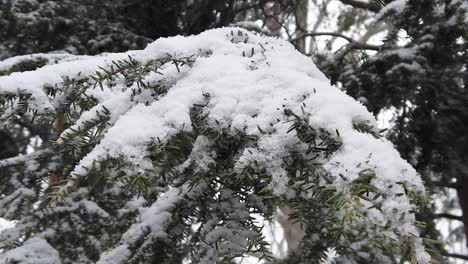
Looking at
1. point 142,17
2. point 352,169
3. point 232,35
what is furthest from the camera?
point 142,17

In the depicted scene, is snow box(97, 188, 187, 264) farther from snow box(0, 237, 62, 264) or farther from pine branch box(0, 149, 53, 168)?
pine branch box(0, 149, 53, 168)

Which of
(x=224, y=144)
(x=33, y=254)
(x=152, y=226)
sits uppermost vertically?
(x=224, y=144)

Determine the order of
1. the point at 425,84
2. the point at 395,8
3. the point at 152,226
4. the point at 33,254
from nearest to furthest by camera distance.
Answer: the point at 152,226 < the point at 33,254 < the point at 425,84 < the point at 395,8

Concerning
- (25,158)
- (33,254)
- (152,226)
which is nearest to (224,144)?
(152,226)

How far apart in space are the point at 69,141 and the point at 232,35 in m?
0.47

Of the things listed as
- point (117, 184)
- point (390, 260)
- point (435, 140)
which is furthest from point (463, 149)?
point (117, 184)

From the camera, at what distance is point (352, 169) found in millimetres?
567

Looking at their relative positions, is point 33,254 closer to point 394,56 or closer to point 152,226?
point 152,226

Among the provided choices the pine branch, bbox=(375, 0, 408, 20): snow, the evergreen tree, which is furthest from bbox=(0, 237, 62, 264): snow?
bbox=(375, 0, 408, 20): snow

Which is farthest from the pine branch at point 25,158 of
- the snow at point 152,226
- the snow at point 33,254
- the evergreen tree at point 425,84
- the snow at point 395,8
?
the snow at point 395,8

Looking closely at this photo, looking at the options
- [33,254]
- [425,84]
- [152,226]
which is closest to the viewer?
[152,226]

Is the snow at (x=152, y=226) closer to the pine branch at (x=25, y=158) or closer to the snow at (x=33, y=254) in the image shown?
the snow at (x=33, y=254)

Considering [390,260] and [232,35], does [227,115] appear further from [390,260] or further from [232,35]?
[390,260]

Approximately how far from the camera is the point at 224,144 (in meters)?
0.73
